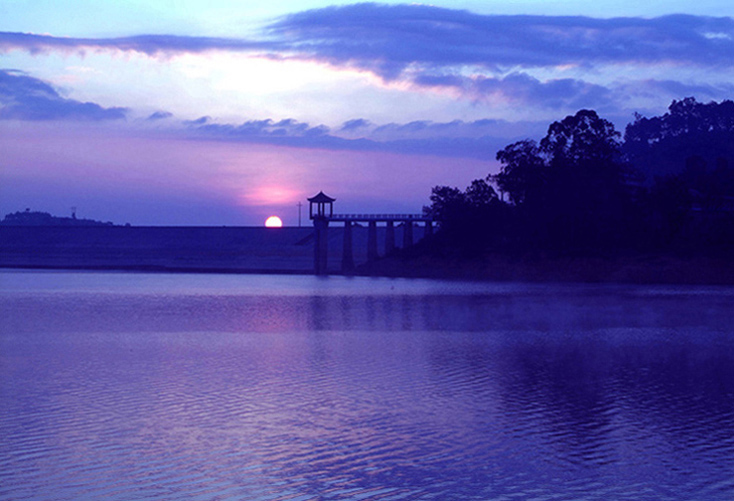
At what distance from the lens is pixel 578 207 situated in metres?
106

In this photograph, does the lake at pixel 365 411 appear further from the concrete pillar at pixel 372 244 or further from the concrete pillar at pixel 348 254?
the concrete pillar at pixel 348 254

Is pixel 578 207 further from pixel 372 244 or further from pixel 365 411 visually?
pixel 365 411

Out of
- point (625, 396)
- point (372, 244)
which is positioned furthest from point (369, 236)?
point (625, 396)

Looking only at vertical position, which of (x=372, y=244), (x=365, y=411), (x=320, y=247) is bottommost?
(x=365, y=411)

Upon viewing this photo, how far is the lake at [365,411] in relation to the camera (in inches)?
549

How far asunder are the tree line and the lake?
62878 mm

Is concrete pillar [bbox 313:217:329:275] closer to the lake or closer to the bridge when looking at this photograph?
the bridge

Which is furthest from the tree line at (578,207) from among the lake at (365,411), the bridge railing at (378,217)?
the lake at (365,411)

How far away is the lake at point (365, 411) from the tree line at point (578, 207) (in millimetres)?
62878

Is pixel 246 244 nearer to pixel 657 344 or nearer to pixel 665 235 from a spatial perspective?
pixel 665 235

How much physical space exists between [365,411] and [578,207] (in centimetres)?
8966

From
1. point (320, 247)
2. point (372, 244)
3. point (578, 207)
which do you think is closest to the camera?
point (578, 207)

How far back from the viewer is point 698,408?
65.8 ft

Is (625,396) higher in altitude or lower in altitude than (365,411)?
lower
